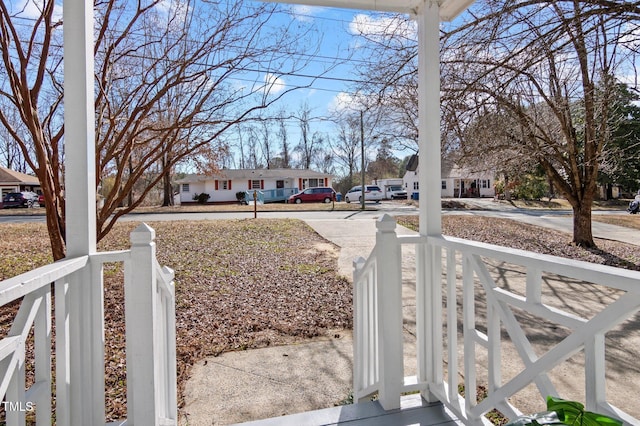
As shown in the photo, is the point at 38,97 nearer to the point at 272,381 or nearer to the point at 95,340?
the point at 95,340

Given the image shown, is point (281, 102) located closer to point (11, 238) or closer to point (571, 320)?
point (571, 320)

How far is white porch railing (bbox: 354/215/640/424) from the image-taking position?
961mm

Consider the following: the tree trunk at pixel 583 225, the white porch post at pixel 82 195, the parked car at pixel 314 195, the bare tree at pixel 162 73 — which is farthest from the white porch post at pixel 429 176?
the parked car at pixel 314 195

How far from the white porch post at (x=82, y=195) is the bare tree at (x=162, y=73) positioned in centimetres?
193

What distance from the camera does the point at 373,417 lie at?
5.69ft

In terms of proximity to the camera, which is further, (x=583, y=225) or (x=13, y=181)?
(x=13, y=181)

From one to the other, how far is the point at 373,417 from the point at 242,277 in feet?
12.9

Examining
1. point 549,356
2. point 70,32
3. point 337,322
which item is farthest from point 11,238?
point 549,356

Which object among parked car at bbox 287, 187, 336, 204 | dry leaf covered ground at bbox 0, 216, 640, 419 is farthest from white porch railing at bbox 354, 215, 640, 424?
parked car at bbox 287, 187, 336, 204

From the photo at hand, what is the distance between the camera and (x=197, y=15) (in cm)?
356

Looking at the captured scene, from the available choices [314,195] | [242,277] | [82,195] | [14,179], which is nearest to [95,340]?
[82,195]

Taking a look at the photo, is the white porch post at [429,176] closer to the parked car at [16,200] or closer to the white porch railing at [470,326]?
the white porch railing at [470,326]

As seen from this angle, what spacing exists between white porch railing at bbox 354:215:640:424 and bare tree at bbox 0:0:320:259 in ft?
8.01

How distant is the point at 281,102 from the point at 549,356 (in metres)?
3.32
